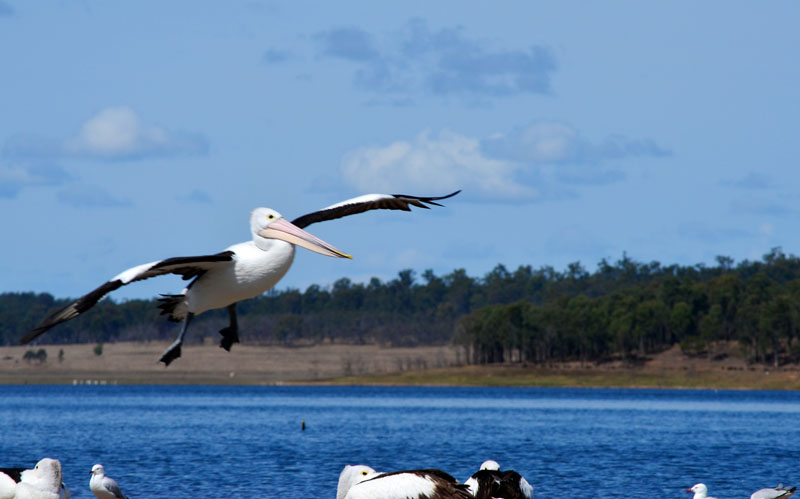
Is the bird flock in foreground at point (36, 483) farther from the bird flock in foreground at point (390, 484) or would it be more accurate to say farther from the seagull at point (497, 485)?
the seagull at point (497, 485)

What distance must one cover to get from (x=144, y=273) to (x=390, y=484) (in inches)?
200

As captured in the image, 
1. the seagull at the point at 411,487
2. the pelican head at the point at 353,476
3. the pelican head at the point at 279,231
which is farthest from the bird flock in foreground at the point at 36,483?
the pelican head at the point at 279,231

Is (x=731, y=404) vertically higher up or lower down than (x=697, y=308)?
lower down

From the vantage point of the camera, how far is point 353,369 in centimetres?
14112

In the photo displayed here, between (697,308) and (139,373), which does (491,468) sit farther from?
(139,373)

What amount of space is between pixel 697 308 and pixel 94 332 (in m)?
80.0

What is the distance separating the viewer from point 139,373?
137875 millimetres

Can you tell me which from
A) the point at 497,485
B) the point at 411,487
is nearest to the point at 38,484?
the point at 411,487

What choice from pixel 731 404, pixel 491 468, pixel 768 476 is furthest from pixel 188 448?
pixel 731 404

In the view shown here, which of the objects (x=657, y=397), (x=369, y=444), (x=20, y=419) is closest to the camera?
(x=369, y=444)

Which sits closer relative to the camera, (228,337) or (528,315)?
(228,337)

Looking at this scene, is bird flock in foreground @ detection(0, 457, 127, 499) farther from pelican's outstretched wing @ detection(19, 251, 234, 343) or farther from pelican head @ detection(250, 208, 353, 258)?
pelican head @ detection(250, 208, 353, 258)

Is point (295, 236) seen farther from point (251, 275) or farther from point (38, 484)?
point (38, 484)

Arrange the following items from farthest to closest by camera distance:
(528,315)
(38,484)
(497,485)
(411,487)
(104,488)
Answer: (528,315)
(104,488)
(497,485)
(38,484)
(411,487)
